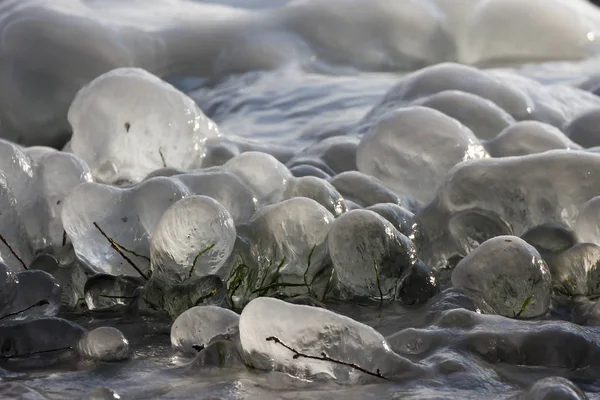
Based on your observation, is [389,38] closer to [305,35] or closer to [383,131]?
[305,35]

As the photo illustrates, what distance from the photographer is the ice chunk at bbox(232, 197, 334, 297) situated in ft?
6.15

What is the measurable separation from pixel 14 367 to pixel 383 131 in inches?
55.6

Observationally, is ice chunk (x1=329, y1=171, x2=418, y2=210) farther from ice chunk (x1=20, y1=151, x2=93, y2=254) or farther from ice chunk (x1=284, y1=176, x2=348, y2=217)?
ice chunk (x1=20, y1=151, x2=93, y2=254)

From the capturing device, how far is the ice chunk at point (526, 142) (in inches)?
102

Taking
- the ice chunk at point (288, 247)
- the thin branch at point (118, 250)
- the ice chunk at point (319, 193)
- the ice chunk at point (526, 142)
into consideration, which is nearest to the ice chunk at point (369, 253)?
the ice chunk at point (288, 247)

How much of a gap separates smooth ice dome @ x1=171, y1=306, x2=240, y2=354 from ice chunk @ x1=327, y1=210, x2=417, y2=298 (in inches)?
14.2

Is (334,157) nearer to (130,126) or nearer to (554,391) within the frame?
(130,126)

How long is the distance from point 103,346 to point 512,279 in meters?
0.73

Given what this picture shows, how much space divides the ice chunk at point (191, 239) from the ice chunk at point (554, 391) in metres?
0.74

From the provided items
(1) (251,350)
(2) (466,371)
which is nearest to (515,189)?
(2) (466,371)

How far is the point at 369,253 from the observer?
1.79 m

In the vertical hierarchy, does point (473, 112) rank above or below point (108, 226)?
above

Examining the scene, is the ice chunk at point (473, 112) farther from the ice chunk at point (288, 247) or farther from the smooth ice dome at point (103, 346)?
the smooth ice dome at point (103, 346)

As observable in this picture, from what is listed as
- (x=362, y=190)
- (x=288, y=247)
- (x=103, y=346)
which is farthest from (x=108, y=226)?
(x=362, y=190)
